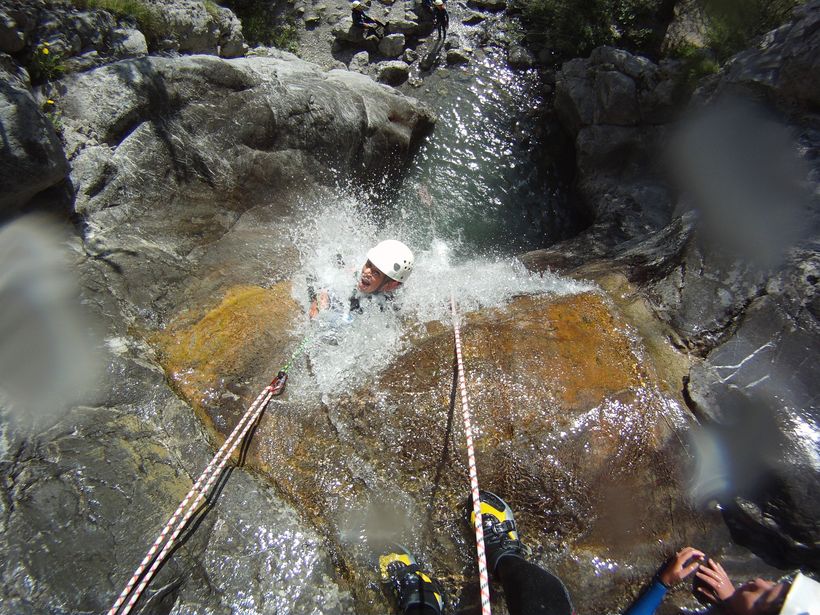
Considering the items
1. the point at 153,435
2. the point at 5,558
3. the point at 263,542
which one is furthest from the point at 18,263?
the point at 263,542

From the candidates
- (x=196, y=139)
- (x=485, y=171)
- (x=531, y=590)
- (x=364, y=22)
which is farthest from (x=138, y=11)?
(x=531, y=590)

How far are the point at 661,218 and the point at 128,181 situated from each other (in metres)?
6.55

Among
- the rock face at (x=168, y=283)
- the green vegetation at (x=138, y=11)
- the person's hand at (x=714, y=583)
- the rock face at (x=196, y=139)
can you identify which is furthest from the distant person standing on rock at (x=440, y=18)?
the person's hand at (x=714, y=583)

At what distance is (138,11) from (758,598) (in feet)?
27.3

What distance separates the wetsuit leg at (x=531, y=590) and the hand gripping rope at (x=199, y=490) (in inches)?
77.4

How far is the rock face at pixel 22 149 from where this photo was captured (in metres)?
3.27

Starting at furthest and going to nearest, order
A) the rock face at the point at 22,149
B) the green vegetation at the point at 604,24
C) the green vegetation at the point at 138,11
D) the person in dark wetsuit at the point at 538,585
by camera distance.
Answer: the green vegetation at the point at 604,24 → the green vegetation at the point at 138,11 → the rock face at the point at 22,149 → the person in dark wetsuit at the point at 538,585

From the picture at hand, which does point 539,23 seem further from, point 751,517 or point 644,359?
point 751,517

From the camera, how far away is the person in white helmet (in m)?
4.07

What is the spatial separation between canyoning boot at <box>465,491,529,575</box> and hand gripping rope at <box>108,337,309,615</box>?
168 centimetres

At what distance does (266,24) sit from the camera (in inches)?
348

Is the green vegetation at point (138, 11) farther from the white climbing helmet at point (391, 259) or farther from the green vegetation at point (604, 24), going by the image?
the green vegetation at point (604, 24)

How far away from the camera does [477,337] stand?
3.84 m

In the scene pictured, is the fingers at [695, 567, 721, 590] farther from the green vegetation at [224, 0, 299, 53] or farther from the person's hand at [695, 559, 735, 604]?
the green vegetation at [224, 0, 299, 53]
